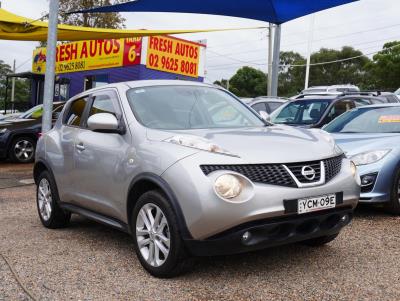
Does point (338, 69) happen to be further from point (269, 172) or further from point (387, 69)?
point (269, 172)

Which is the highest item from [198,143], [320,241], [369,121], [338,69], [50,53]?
[338,69]

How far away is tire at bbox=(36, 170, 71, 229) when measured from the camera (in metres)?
5.75

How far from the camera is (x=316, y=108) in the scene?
9.87 meters

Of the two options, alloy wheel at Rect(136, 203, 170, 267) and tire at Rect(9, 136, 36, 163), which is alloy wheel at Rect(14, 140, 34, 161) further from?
alloy wheel at Rect(136, 203, 170, 267)

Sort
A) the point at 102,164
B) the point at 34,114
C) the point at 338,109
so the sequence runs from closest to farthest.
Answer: the point at 102,164 < the point at 338,109 < the point at 34,114

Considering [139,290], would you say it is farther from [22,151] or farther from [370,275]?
[22,151]

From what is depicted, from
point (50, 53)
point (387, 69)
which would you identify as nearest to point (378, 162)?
point (50, 53)

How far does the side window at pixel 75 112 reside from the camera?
556 centimetres

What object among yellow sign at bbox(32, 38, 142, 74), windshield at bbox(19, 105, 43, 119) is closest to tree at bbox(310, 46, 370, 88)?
yellow sign at bbox(32, 38, 142, 74)

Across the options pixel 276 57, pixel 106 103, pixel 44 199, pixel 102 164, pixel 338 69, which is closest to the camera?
pixel 102 164

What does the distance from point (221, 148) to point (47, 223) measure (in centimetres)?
302

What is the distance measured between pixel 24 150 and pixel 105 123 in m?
8.82

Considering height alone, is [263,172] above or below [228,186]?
above

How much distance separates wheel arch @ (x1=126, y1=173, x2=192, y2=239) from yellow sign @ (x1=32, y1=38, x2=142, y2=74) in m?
17.1
